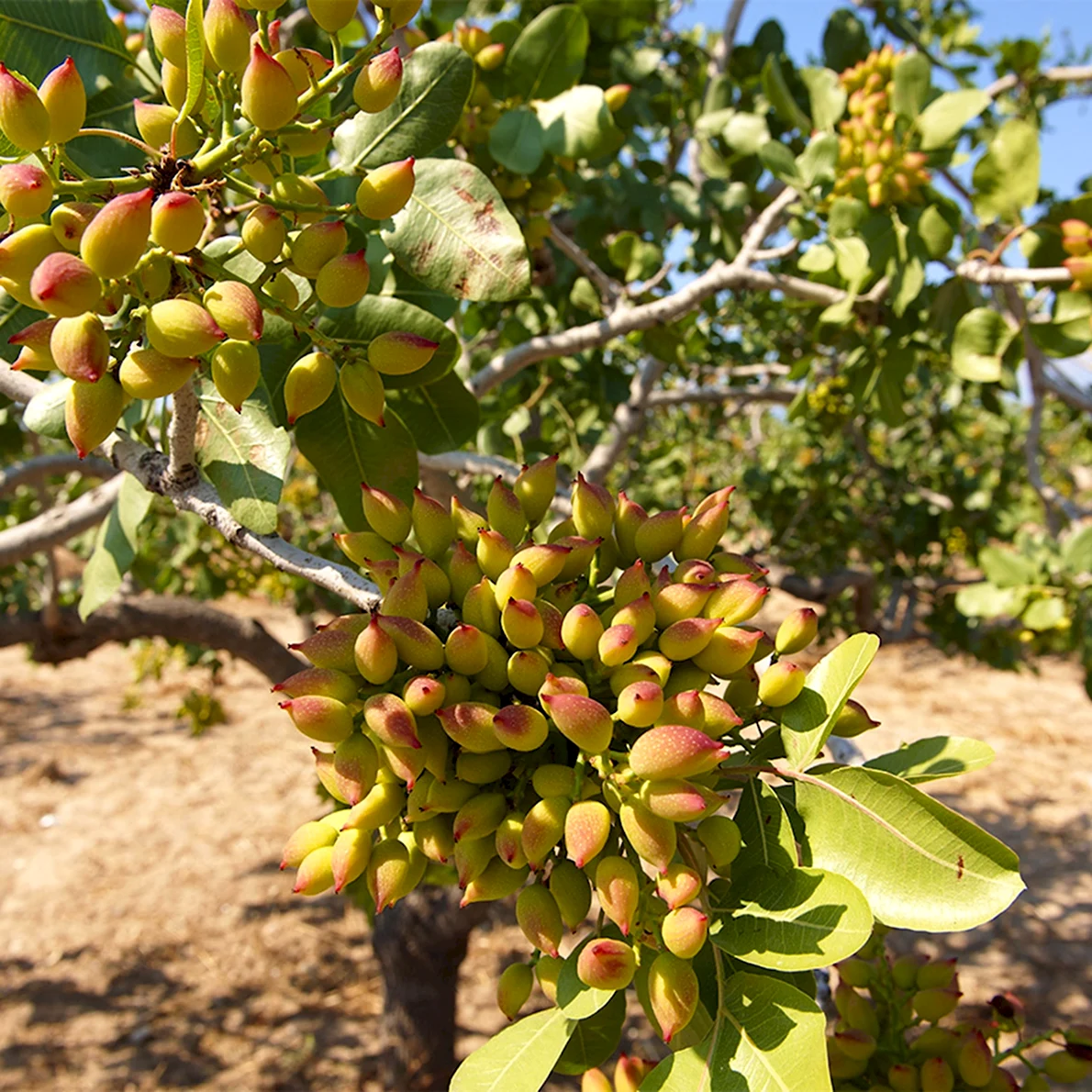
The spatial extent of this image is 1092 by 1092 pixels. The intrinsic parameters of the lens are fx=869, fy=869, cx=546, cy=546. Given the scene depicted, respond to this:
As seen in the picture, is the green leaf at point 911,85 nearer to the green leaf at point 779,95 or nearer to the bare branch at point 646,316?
the green leaf at point 779,95

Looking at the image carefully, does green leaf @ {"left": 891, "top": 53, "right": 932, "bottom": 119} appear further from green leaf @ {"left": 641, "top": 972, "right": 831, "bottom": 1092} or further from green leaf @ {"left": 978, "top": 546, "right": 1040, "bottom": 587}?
green leaf @ {"left": 641, "top": 972, "right": 831, "bottom": 1092}

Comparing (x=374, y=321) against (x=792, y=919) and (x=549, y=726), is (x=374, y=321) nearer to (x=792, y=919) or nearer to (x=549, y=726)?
(x=549, y=726)

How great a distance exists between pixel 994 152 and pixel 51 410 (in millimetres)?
1916

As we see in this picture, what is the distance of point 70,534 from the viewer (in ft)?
5.88

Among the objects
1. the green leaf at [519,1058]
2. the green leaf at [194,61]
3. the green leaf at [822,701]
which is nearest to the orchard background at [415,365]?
the green leaf at [194,61]

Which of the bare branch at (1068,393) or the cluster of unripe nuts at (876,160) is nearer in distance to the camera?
the cluster of unripe nuts at (876,160)

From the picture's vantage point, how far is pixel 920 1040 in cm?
120

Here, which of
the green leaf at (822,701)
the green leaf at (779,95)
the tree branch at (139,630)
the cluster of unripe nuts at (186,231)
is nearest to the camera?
the cluster of unripe nuts at (186,231)

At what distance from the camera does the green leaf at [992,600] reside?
2785 millimetres

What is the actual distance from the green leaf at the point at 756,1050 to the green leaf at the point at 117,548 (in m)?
0.93

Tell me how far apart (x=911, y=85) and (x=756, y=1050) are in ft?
6.21

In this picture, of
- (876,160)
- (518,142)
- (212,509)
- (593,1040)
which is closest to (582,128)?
(518,142)

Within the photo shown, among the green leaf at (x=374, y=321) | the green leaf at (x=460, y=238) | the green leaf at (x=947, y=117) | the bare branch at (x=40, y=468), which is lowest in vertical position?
the bare branch at (x=40, y=468)

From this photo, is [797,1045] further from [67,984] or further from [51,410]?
[67,984]
